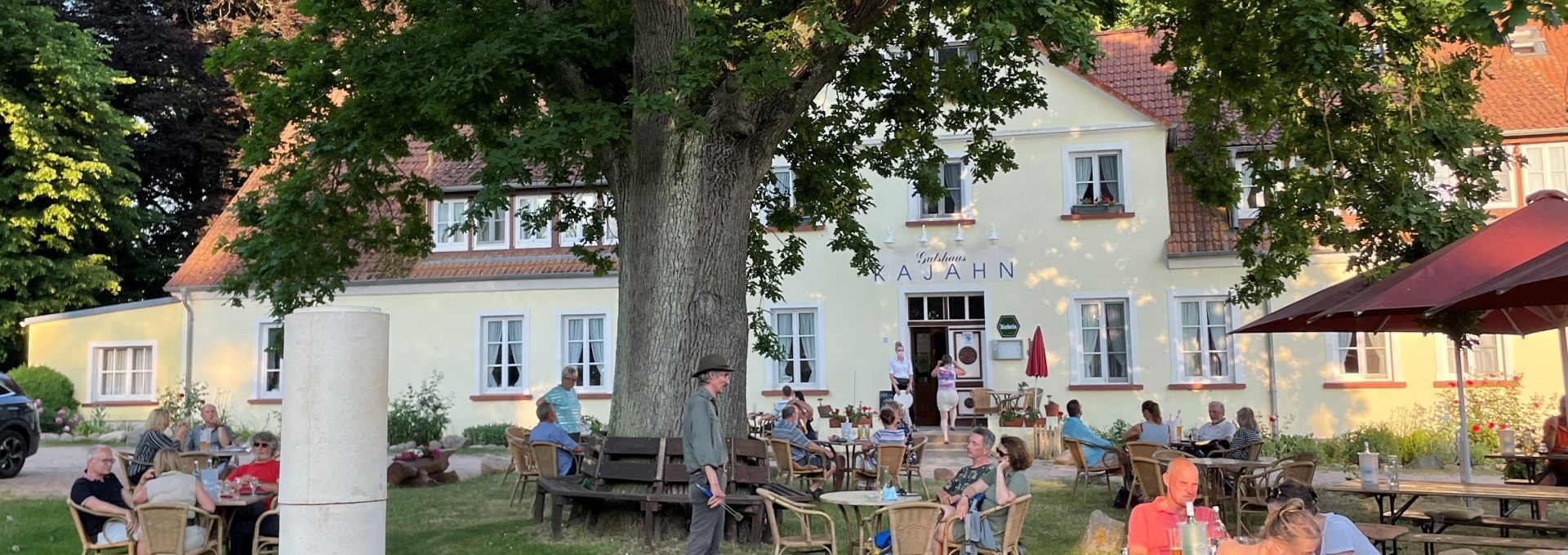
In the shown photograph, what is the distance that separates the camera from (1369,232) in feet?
40.9

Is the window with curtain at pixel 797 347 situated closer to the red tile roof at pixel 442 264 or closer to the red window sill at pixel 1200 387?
the red tile roof at pixel 442 264

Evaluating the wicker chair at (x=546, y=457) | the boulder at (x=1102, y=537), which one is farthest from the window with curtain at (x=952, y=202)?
the boulder at (x=1102, y=537)

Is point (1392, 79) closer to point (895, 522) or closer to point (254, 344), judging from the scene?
point (895, 522)

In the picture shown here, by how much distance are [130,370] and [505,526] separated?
18.6 m

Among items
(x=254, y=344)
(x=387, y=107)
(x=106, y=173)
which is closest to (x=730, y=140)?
(x=387, y=107)

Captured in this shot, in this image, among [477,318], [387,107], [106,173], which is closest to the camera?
[387,107]

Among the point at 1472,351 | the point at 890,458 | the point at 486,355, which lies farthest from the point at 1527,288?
the point at 486,355

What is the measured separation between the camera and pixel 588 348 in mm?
24109

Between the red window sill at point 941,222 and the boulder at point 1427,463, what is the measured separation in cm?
793

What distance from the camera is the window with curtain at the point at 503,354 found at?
24422mm

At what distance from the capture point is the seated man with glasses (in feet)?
Result: 31.5

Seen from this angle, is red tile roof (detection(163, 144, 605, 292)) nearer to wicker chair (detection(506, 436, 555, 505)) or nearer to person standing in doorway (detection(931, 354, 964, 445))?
person standing in doorway (detection(931, 354, 964, 445))

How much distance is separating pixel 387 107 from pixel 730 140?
3.47 m

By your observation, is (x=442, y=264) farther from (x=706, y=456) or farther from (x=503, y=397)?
(x=706, y=456)
